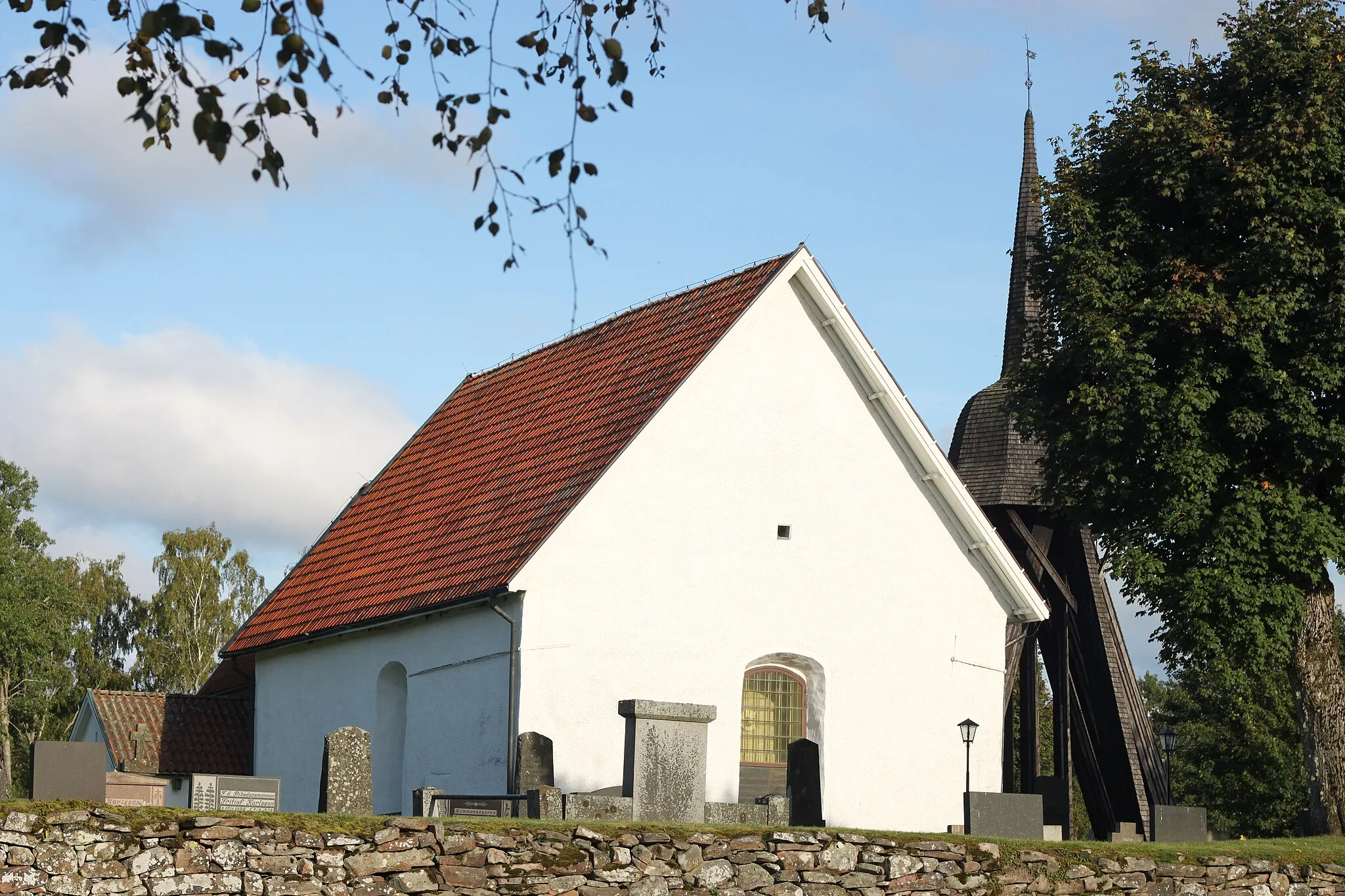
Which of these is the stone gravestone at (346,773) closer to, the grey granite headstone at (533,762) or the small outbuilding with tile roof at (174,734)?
the grey granite headstone at (533,762)

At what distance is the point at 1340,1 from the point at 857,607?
1067 cm

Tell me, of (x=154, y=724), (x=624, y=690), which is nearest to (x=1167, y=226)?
(x=624, y=690)

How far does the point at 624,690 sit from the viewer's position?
21.0 m

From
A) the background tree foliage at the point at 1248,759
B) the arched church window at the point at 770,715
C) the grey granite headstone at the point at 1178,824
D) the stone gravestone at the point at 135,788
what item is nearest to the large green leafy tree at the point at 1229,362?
the grey granite headstone at the point at 1178,824

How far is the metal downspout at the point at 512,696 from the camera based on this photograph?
20.3m

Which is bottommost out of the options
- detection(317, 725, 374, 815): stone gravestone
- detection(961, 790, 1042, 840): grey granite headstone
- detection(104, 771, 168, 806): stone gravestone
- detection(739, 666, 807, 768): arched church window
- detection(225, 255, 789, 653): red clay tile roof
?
detection(104, 771, 168, 806): stone gravestone

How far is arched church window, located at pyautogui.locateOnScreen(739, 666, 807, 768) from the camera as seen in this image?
22312 mm

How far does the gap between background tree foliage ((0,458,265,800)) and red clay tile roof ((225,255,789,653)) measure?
22411mm

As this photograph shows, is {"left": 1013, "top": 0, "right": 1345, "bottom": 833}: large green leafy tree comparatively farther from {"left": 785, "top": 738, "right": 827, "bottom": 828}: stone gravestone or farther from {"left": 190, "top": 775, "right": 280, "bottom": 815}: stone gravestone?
{"left": 190, "top": 775, "right": 280, "bottom": 815}: stone gravestone

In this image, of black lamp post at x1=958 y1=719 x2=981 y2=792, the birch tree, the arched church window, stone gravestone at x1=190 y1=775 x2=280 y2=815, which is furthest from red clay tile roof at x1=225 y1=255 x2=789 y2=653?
the birch tree

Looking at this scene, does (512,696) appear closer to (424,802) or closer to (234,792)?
(424,802)

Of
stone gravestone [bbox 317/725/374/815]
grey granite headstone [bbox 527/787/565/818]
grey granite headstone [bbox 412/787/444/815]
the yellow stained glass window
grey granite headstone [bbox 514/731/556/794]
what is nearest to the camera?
stone gravestone [bbox 317/725/374/815]

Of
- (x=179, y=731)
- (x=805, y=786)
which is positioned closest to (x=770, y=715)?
(x=805, y=786)

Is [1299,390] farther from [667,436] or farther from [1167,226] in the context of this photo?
[667,436]
